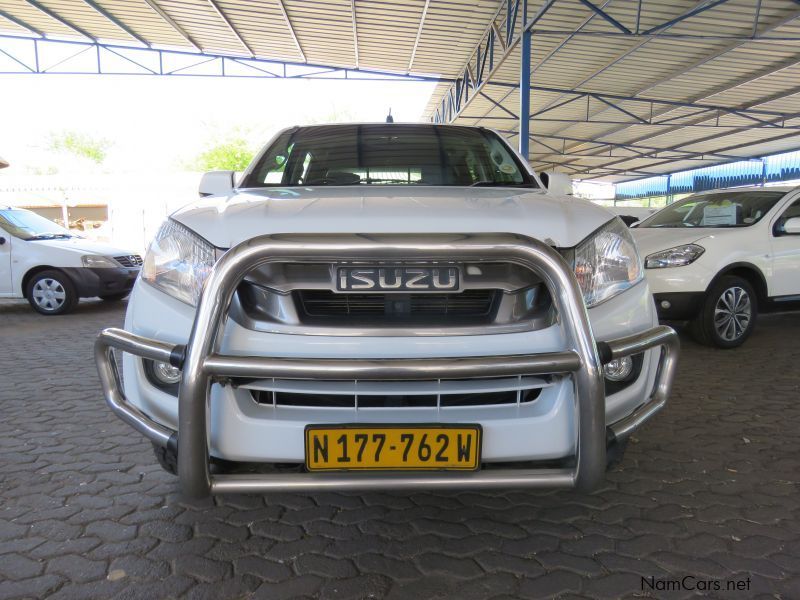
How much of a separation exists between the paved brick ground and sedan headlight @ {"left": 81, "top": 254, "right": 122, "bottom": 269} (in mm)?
4753

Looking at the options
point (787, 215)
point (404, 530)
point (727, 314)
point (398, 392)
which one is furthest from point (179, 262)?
point (787, 215)

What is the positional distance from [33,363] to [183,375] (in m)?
4.15

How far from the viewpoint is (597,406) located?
1600 millimetres

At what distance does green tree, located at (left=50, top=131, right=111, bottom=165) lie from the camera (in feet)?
184

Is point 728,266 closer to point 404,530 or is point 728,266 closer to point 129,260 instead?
point 404,530

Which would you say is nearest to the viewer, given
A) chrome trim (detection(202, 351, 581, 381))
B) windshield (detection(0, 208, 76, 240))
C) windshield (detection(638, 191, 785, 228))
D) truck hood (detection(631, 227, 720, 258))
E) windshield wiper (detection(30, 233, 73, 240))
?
chrome trim (detection(202, 351, 581, 381))

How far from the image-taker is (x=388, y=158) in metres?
3.17

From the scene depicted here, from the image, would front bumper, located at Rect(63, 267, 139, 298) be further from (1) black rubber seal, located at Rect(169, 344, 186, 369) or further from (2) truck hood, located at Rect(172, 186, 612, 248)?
(1) black rubber seal, located at Rect(169, 344, 186, 369)

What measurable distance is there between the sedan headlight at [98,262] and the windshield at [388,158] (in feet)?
17.2

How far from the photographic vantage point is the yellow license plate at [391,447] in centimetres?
163

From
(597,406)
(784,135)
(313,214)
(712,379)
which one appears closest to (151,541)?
(313,214)

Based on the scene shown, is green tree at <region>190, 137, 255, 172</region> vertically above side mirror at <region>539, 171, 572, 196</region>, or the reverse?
green tree at <region>190, 137, 255, 172</region>

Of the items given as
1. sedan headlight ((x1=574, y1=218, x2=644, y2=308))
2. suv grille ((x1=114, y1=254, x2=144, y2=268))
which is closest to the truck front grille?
sedan headlight ((x1=574, y1=218, x2=644, y2=308))

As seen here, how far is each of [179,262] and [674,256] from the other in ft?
14.1
